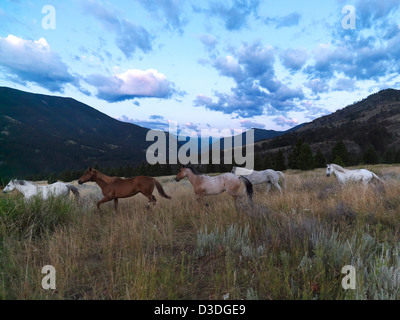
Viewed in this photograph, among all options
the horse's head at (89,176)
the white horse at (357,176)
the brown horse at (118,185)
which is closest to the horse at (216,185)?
the brown horse at (118,185)

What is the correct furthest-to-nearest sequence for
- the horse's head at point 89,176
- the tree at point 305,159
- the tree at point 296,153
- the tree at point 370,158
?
the tree at point 370,158 < the tree at point 296,153 < the tree at point 305,159 < the horse's head at point 89,176

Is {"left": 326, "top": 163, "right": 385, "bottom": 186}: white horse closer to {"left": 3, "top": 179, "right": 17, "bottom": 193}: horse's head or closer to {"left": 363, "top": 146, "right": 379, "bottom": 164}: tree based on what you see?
{"left": 3, "top": 179, "right": 17, "bottom": 193}: horse's head

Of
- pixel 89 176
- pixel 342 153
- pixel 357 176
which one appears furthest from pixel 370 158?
pixel 89 176

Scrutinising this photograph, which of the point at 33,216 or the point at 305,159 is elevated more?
the point at 305,159

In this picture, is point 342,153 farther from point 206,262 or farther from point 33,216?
point 33,216

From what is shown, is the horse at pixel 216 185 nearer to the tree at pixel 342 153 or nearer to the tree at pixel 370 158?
the tree at pixel 342 153

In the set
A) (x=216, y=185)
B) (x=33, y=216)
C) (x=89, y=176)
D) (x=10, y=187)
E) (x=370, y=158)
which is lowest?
(x=33, y=216)

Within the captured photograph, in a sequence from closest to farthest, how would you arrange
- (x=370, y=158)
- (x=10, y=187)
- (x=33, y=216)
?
(x=33, y=216)
(x=10, y=187)
(x=370, y=158)

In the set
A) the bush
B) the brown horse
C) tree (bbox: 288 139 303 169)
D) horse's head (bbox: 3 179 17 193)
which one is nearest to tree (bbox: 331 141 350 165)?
tree (bbox: 288 139 303 169)

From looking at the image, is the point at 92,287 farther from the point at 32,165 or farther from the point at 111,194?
the point at 32,165

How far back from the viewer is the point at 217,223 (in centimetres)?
448

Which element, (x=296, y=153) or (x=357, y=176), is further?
(x=296, y=153)
